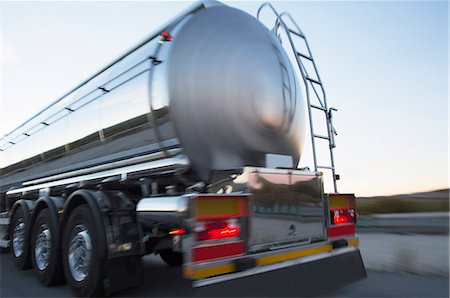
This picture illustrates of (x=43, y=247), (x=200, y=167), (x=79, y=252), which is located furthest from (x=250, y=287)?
(x=43, y=247)

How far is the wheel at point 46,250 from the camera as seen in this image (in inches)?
185

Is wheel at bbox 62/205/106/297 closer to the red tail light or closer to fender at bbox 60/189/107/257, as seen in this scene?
fender at bbox 60/189/107/257

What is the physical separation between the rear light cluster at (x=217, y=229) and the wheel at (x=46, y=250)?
2471mm

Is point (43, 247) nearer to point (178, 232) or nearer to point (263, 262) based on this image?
point (178, 232)

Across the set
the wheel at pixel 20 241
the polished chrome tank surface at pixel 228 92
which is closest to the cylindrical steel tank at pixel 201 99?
the polished chrome tank surface at pixel 228 92

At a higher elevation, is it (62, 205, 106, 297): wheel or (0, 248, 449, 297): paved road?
(62, 205, 106, 297): wheel

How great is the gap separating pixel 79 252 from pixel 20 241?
8.32 ft

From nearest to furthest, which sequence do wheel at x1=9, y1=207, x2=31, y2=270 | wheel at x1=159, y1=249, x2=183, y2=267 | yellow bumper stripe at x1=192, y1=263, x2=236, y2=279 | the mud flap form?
yellow bumper stripe at x1=192, y1=263, x2=236, y2=279, the mud flap, wheel at x1=9, y1=207, x2=31, y2=270, wheel at x1=159, y1=249, x2=183, y2=267

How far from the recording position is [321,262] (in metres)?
3.78

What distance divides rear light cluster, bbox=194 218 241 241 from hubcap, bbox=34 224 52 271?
9.02 ft

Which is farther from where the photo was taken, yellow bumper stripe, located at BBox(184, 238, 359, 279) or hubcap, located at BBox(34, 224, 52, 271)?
hubcap, located at BBox(34, 224, 52, 271)

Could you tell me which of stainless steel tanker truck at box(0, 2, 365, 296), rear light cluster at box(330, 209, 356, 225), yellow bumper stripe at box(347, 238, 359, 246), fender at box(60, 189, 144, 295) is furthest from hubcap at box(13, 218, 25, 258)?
yellow bumper stripe at box(347, 238, 359, 246)

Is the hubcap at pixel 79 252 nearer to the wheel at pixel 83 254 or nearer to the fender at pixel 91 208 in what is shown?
the wheel at pixel 83 254

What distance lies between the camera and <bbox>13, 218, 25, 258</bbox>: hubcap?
604cm
